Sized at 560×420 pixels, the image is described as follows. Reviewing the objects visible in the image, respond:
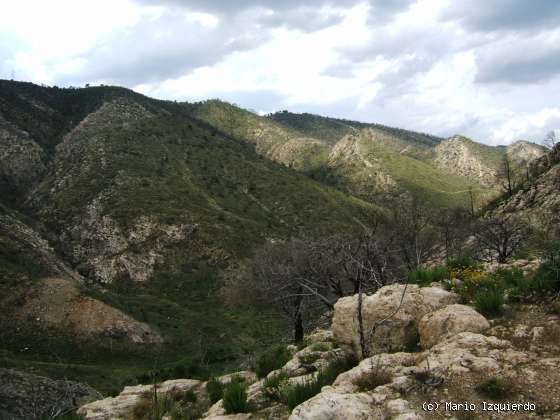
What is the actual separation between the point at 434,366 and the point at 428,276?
5.70 meters

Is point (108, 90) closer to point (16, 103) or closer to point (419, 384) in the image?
point (16, 103)

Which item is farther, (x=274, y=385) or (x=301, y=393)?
(x=274, y=385)

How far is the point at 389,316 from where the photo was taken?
9477 millimetres

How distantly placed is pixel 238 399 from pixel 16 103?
109 metres

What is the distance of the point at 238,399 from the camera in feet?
30.0

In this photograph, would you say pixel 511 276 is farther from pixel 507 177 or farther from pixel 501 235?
pixel 507 177

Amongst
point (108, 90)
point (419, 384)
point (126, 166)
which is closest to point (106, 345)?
point (419, 384)

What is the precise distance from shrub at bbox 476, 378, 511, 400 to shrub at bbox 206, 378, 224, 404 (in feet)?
24.9

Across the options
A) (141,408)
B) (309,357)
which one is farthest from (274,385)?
(141,408)

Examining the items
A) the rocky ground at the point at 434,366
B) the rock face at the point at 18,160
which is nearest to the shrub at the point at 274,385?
the rocky ground at the point at 434,366

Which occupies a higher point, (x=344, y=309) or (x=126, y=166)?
(x=126, y=166)

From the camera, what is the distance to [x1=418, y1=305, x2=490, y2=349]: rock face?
352 inches

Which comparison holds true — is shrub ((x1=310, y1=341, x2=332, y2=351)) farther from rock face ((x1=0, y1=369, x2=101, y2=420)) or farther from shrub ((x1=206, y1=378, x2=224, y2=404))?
rock face ((x1=0, y1=369, x2=101, y2=420))

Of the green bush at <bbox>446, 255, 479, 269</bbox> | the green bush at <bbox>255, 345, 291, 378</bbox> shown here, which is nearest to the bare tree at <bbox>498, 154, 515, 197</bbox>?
the green bush at <bbox>446, 255, 479, 269</bbox>
